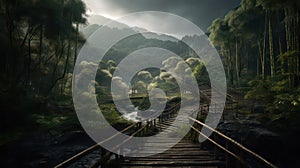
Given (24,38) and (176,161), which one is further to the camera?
(24,38)

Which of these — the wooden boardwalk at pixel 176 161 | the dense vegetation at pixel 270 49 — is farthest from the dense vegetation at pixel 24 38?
the dense vegetation at pixel 270 49

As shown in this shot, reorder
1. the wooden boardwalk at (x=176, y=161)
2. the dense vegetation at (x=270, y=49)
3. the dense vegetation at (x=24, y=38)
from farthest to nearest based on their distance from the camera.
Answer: the dense vegetation at (x=24, y=38) < the dense vegetation at (x=270, y=49) < the wooden boardwalk at (x=176, y=161)

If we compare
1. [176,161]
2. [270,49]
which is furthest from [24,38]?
[270,49]

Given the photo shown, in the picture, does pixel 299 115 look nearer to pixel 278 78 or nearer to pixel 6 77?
pixel 278 78

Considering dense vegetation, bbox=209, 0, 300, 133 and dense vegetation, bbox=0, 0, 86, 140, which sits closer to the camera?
dense vegetation, bbox=209, 0, 300, 133

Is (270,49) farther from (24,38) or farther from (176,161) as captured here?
(24,38)

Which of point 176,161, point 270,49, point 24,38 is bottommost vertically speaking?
point 176,161

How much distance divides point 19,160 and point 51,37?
9730mm

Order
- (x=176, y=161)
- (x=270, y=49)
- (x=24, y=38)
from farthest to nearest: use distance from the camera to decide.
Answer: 1. (x=24, y=38)
2. (x=270, y=49)
3. (x=176, y=161)

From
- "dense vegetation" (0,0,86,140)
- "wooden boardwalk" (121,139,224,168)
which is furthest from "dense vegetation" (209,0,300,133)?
"dense vegetation" (0,0,86,140)

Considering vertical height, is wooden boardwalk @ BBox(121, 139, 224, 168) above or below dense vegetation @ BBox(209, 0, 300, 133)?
below

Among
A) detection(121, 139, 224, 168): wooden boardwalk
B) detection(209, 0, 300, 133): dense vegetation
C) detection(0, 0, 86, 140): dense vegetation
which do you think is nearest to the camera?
detection(121, 139, 224, 168): wooden boardwalk

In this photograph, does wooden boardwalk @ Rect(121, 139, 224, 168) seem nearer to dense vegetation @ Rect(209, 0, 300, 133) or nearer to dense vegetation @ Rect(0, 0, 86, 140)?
dense vegetation @ Rect(209, 0, 300, 133)

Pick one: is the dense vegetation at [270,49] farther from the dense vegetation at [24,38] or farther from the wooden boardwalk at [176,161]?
the dense vegetation at [24,38]
